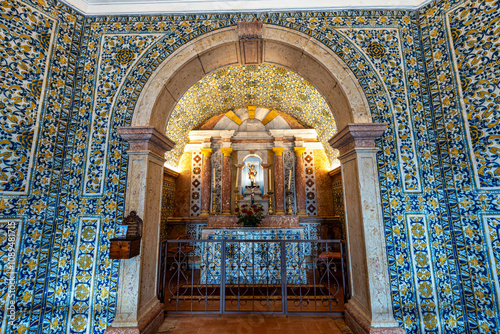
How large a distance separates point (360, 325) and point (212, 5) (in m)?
4.15

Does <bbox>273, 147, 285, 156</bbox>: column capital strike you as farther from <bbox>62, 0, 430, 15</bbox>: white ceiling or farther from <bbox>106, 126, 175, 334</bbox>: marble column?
<bbox>106, 126, 175, 334</bbox>: marble column

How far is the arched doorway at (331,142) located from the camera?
2615 millimetres

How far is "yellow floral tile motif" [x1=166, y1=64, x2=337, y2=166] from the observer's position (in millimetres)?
6062

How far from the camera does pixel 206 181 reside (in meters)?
7.59

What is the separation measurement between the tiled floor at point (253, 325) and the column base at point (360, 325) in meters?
0.09

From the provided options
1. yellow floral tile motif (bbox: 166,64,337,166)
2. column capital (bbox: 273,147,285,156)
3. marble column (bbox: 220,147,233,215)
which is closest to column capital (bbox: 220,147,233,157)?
marble column (bbox: 220,147,233,215)

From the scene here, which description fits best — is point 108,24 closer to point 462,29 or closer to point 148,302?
point 148,302

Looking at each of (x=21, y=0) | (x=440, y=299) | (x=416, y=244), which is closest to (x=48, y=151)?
(x=21, y=0)

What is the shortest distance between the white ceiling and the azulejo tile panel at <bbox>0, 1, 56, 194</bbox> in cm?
69

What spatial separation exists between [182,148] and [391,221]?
6266 mm

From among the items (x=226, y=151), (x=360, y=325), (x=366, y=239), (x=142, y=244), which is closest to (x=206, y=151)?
(x=226, y=151)

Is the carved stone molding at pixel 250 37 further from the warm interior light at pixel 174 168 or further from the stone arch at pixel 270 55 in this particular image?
the warm interior light at pixel 174 168

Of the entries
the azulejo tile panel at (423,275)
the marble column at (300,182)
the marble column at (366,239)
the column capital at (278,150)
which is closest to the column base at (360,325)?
the marble column at (366,239)

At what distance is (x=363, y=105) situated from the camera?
9.73 ft
